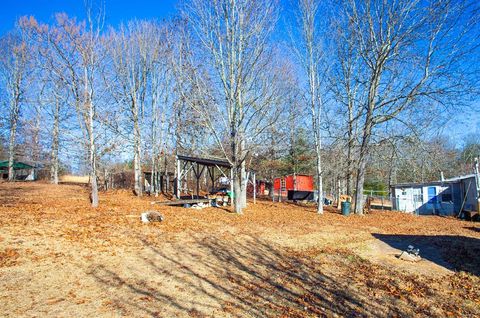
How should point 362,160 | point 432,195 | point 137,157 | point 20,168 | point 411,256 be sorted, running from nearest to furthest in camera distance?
point 411,256, point 362,160, point 432,195, point 137,157, point 20,168

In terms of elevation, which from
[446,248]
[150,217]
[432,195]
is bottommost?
[446,248]

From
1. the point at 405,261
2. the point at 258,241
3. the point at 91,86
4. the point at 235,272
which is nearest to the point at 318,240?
the point at 258,241

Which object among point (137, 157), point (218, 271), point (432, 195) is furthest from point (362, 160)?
point (137, 157)

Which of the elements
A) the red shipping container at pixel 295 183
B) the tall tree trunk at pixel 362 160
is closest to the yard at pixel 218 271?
the tall tree trunk at pixel 362 160

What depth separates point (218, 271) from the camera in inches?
233

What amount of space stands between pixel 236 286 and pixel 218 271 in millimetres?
868

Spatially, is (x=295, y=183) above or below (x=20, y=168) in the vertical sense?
below

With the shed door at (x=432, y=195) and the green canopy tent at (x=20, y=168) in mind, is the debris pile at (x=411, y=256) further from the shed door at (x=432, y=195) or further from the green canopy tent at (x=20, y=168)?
the green canopy tent at (x=20, y=168)

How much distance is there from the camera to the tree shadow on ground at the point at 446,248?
6.85m

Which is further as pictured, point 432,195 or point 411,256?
point 432,195

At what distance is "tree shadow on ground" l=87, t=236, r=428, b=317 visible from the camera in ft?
13.9

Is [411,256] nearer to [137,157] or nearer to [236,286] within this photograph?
[236,286]

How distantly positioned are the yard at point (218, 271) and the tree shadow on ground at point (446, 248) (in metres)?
0.03

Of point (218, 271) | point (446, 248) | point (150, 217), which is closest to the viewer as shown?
point (218, 271)
